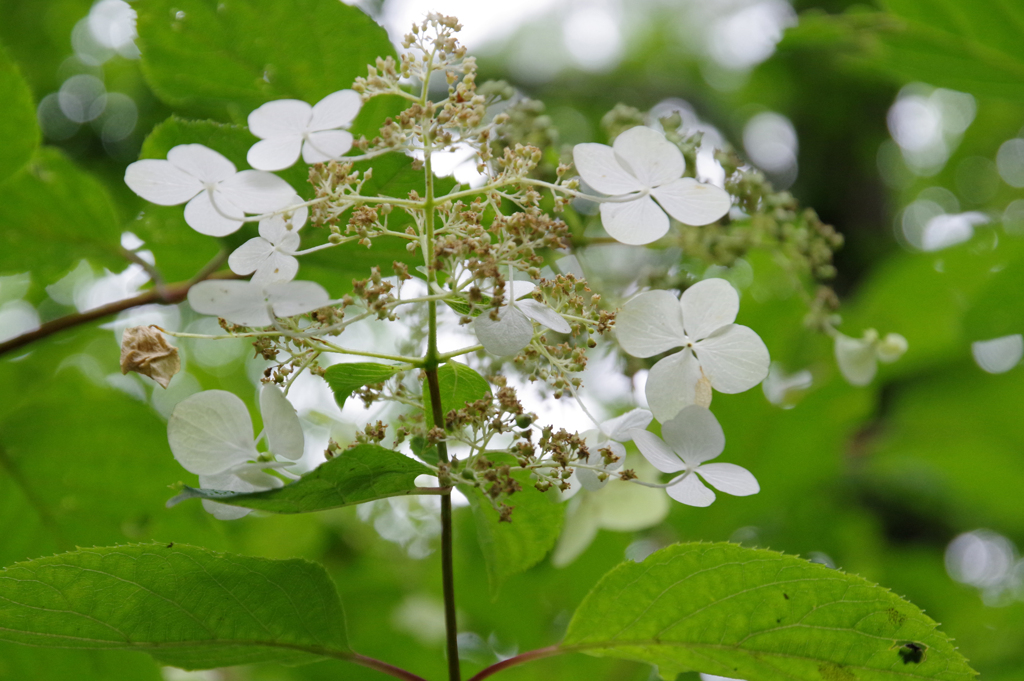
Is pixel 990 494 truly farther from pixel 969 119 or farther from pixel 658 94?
pixel 969 119

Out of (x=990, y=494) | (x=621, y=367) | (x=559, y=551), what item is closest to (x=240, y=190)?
(x=621, y=367)

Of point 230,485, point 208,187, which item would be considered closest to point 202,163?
point 208,187

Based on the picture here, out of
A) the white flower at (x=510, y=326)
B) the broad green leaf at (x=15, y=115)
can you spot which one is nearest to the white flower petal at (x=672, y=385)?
the white flower at (x=510, y=326)

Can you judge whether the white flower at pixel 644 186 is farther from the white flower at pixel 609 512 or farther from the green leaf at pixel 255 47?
the white flower at pixel 609 512

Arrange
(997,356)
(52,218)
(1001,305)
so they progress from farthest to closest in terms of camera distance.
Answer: (997,356) < (1001,305) < (52,218)

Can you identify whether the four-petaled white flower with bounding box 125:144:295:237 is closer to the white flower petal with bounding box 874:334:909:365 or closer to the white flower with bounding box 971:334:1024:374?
the white flower petal with bounding box 874:334:909:365

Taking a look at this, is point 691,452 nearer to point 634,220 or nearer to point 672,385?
point 672,385
